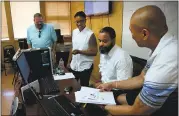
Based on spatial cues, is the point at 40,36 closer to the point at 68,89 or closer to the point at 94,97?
the point at 68,89

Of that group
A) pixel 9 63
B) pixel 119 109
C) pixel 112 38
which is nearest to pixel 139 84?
pixel 119 109

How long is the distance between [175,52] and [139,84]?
1.93ft

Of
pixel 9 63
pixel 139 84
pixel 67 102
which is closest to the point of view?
pixel 67 102

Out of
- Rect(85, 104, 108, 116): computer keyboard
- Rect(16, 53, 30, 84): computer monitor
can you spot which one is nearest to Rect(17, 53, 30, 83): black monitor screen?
Rect(16, 53, 30, 84): computer monitor

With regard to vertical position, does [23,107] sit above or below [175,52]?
below

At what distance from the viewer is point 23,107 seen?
1.33 meters

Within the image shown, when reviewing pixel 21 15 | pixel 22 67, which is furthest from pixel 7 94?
pixel 21 15

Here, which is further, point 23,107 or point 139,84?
point 139,84

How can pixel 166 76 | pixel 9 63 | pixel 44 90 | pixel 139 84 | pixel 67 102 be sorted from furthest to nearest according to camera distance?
pixel 9 63
pixel 44 90
pixel 139 84
pixel 67 102
pixel 166 76

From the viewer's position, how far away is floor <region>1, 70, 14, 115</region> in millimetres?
2862

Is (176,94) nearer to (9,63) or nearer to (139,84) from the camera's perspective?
(139,84)

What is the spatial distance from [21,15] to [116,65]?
4.74 m

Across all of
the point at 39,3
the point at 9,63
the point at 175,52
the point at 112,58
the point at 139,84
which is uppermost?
the point at 39,3

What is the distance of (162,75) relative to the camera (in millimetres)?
898
